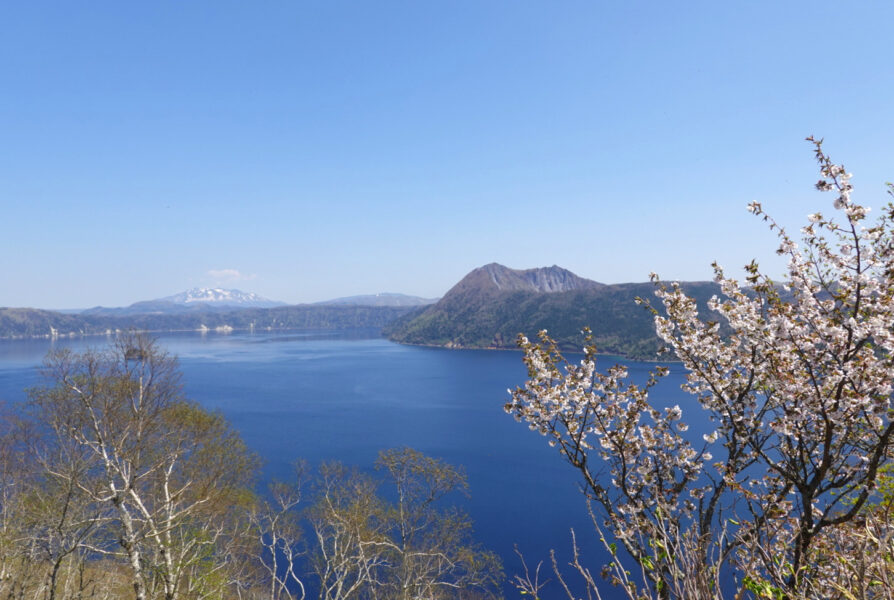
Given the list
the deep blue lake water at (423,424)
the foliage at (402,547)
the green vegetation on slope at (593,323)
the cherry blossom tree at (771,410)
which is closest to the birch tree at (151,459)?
the foliage at (402,547)

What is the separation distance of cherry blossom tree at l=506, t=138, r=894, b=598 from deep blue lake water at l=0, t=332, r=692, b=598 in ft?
5.67

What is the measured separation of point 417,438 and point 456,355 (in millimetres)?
99325

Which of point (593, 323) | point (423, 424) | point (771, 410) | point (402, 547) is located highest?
point (771, 410)

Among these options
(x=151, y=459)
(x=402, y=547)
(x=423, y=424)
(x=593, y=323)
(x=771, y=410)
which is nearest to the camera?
(x=771, y=410)

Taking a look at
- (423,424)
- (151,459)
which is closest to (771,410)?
(151,459)

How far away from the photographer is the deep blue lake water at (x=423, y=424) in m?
35.6

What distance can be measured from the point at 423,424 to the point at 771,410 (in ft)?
195

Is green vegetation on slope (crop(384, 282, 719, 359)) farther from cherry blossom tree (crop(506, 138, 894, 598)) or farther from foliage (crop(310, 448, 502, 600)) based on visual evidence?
cherry blossom tree (crop(506, 138, 894, 598))

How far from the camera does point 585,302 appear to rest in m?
190

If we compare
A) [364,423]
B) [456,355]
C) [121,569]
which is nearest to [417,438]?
[364,423]

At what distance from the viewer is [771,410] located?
A: 576 centimetres

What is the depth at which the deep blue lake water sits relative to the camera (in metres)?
35.6

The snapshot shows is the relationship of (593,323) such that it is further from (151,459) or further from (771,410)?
(771,410)

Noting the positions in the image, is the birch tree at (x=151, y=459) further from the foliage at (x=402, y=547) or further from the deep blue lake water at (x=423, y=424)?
the deep blue lake water at (x=423, y=424)
